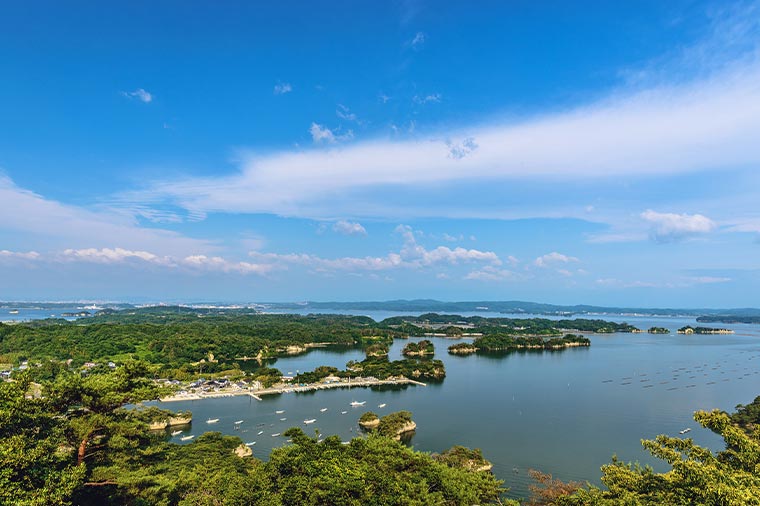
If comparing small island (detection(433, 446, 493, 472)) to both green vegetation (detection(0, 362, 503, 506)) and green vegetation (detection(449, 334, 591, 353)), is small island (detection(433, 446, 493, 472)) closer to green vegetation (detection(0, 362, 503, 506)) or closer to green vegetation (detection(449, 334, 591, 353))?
green vegetation (detection(0, 362, 503, 506))

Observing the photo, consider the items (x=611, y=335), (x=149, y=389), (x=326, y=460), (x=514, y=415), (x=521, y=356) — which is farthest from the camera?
(x=611, y=335)

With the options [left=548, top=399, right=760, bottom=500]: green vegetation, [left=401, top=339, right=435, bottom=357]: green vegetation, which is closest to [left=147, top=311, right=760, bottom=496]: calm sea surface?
[left=401, top=339, right=435, bottom=357]: green vegetation

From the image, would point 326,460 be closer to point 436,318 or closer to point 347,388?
point 347,388

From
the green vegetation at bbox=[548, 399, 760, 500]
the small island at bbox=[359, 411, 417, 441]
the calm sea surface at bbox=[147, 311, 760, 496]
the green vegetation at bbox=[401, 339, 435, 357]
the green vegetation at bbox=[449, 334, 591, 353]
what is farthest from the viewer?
the green vegetation at bbox=[449, 334, 591, 353]

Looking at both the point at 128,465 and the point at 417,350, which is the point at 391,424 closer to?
the point at 128,465

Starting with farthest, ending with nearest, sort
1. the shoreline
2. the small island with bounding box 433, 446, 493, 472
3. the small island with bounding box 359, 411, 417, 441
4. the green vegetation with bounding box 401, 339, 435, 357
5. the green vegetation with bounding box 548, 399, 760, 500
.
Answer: the green vegetation with bounding box 401, 339, 435, 357 < the shoreline < the small island with bounding box 359, 411, 417, 441 < the small island with bounding box 433, 446, 493, 472 < the green vegetation with bounding box 548, 399, 760, 500

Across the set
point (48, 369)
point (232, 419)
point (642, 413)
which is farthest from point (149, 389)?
point (48, 369)
